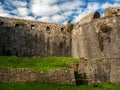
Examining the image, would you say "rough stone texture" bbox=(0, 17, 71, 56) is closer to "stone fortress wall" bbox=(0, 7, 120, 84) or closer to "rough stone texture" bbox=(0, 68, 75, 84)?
"stone fortress wall" bbox=(0, 7, 120, 84)

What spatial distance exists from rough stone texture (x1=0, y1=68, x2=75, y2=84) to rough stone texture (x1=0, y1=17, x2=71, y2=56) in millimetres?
11600

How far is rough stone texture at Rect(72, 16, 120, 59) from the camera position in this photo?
79.0ft

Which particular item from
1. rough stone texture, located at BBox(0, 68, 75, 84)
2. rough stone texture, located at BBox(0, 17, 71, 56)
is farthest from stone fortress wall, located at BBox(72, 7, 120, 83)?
rough stone texture, located at BBox(0, 68, 75, 84)

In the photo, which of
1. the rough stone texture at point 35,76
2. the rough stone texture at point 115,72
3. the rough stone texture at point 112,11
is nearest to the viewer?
the rough stone texture at point 35,76

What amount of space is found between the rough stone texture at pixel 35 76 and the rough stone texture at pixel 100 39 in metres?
7.49

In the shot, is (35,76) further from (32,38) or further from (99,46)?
(32,38)

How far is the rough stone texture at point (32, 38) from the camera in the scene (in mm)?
29000

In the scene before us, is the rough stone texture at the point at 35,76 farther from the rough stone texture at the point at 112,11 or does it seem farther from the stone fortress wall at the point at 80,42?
the rough stone texture at the point at 112,11

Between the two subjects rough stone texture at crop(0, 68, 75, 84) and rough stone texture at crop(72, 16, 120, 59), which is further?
rough stone texture at crop(72, 16, 120, 59)

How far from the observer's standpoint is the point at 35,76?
695 inches

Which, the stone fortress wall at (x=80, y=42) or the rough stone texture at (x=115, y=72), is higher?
the stone fortress wall at (x=80, y=42)

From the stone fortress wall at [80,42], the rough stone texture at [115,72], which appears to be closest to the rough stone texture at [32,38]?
the stone fortress wall at [80,42]

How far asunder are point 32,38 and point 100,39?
10.1m

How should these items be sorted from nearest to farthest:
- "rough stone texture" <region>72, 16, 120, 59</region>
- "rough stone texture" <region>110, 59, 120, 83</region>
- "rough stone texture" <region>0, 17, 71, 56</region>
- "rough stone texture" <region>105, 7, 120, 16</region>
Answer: "rough stone texture" <region>110, 59, 120, 83</region> < "rough stone texture" <region>72, 16, 120, 59</region> < "rough stone texture" <region>105, 7, 120, 16</region> < "rough stone texture" <region>0, 17, 71, 56</region>
